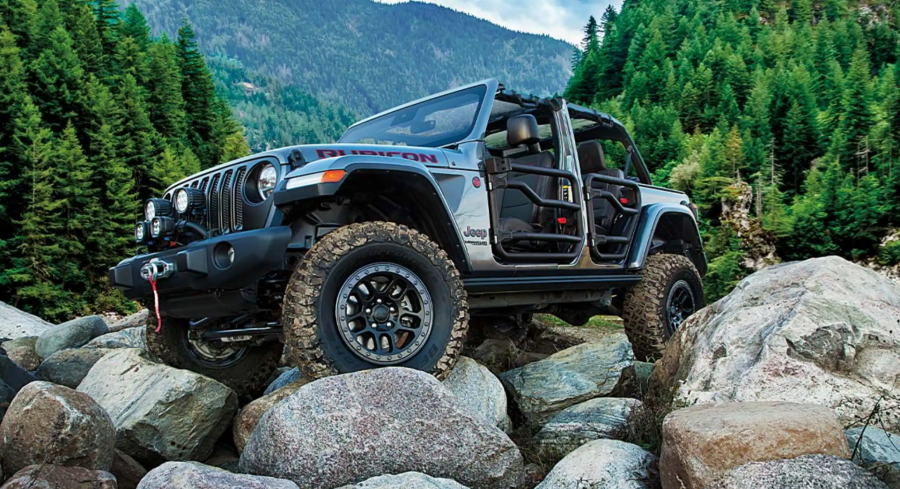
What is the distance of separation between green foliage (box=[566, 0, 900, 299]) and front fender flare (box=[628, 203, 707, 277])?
24.5 m

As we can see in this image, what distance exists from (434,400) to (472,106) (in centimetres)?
267

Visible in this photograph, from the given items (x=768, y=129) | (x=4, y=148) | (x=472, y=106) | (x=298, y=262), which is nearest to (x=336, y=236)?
(x=298, y=262)

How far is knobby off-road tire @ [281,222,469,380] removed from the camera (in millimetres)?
3883

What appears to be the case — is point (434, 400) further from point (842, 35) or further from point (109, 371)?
point (842, 35)

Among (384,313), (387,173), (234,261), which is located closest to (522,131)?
(387,173)

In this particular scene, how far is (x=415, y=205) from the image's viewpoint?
478 cm

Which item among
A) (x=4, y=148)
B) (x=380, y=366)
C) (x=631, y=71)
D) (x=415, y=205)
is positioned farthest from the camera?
(x=631, y=71)

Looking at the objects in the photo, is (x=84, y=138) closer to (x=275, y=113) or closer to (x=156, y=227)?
(x=156, y=227)

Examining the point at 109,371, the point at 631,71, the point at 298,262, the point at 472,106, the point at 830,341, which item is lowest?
the point at 109,371

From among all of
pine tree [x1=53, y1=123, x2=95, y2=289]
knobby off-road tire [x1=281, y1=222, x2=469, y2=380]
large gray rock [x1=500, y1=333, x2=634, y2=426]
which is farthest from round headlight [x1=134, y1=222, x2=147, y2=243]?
pine tree [x1=53, y1=123, x2=95, y2=289]

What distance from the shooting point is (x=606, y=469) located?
134 inches

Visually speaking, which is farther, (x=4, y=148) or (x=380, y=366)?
(x=4, y=148)

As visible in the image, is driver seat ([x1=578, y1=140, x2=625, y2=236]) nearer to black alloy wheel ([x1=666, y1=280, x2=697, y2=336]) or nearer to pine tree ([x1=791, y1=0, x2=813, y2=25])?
black alloy wheel ([x1=666, y1=280, x2=697, y2=336])

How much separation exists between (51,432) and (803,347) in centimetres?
396
